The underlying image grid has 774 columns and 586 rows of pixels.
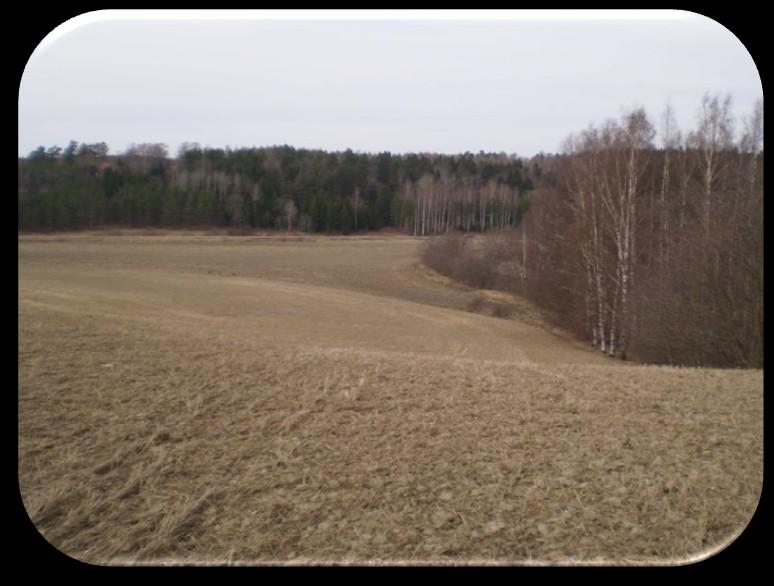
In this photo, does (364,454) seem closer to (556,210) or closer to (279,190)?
(556,210)

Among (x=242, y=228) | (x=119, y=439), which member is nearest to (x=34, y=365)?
(x=119, y=439)

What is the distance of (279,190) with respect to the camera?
27016mm

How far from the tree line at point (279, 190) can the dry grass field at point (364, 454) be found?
9.21ft

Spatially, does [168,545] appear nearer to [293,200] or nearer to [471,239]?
[293,200]

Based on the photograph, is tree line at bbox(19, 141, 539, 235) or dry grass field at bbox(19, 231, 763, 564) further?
tree line at bbox(19, 141, 539, 235)

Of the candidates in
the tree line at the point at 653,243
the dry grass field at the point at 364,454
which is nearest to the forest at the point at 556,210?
the tree line at the point at 653,243

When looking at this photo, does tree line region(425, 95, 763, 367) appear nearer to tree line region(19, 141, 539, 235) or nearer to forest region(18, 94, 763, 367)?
forest region(18, 94, 763, 367)

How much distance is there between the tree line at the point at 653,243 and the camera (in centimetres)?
980

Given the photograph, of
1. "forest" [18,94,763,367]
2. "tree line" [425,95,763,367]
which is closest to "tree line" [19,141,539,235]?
"forest" [18,94,763,367]

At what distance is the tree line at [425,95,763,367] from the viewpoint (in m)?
9.80

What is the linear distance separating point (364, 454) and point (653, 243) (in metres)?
16.0

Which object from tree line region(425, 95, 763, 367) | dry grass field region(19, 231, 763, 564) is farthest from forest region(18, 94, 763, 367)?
dry grass field region(19, 231, 763, 564)

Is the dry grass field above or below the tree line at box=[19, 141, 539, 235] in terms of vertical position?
below

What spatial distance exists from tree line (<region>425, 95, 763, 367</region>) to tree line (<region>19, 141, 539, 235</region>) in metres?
5.04
